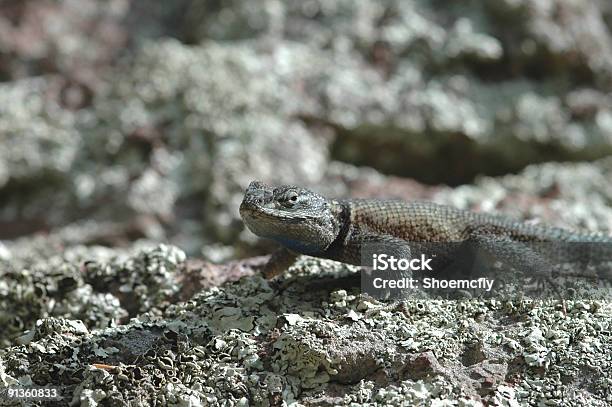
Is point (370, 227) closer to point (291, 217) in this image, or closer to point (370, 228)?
point (370, 228)

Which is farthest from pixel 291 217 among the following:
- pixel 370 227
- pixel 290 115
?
pixel 290 115

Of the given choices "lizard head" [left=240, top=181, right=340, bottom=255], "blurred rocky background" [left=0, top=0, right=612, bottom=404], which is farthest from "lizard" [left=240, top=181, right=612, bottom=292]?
"blurred rocky background" [left=0, top=0, right=612, bottom=404]

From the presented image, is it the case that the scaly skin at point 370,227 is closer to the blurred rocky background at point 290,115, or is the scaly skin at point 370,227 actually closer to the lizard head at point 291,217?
the lizard head at point 291,217

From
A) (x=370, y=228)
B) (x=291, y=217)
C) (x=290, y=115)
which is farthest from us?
(x=290, y=115)

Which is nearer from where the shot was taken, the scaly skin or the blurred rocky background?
the scaly skin

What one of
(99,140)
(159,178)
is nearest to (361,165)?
(159,178)

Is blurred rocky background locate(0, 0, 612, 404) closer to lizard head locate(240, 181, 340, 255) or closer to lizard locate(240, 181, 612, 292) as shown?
lizard locate(240, 181, 612, 292)
